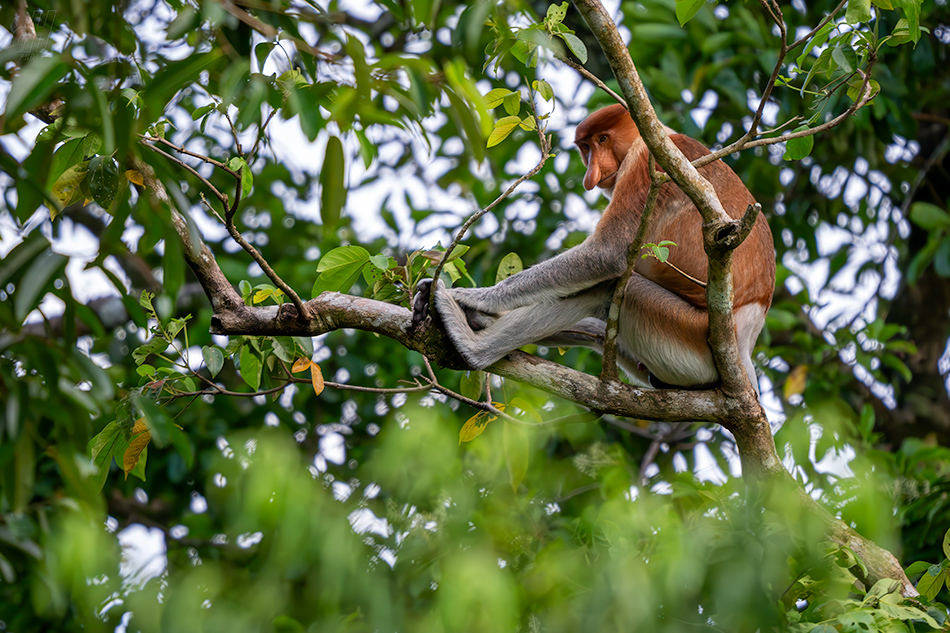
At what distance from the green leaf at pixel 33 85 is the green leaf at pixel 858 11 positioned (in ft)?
6.46

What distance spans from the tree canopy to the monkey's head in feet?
0.60

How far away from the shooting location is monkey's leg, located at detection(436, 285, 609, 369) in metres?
2.88

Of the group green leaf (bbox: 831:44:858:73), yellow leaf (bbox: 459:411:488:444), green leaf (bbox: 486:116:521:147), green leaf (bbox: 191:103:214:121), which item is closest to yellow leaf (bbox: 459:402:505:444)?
yellow leaf (bbox: 459:411:488:444)

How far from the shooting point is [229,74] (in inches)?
48.4

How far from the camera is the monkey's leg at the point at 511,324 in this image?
2.88m

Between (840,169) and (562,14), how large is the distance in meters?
4.15

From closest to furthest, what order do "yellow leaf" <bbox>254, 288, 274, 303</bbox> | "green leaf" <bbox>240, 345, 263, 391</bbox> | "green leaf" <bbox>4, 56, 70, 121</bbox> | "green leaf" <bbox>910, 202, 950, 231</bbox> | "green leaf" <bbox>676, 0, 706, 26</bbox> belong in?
"green leaf" <bbox>4, 56, 70, 121</bbox> → "green leaf" <bbox>676, 0, 706, 26</bbox> → "yellow leaf" <bbox>254, 288, 274, 303</bbox> → "green leaf" <bbox>240, 345, 263, 391</bbox> → "green leaf" <bbox>910, 202, 950, 231</bbox>

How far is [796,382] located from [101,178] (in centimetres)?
381

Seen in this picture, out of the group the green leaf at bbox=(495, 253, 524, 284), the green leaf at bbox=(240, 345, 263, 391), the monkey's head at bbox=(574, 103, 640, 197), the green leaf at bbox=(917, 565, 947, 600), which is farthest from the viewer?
the monkey's head at bbox=(574, 103, 640, 197)

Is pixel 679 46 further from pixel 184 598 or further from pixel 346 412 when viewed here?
pixel 184 598

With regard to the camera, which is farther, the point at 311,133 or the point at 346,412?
the point at 346,412

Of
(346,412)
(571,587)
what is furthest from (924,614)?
(346,412)

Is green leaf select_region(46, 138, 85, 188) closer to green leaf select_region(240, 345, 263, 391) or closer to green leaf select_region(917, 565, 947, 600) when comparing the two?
green leaf select_region(240, 345, 263, 391)

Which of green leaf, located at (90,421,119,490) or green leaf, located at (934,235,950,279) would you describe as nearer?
green leaf, located at (90,421,119,490)
